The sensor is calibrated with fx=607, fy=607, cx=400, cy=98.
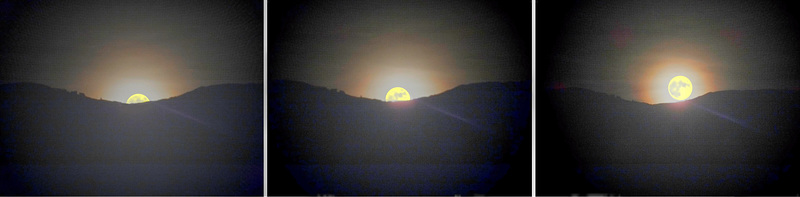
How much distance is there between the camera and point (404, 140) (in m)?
2.96

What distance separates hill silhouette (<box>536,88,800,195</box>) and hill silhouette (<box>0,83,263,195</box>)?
57.4 inches

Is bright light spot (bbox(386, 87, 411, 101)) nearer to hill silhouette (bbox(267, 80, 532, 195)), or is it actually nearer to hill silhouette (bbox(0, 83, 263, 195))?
hill silhouette (bbox(267, 80, 532, 195))

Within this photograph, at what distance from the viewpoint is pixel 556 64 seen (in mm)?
2949

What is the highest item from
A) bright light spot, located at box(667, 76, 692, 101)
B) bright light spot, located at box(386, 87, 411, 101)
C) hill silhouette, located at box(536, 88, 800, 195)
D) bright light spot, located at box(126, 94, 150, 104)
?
bright light spot, located at box(667, 76, 692, 101)

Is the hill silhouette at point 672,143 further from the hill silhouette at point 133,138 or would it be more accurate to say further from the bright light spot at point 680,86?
the hill silhouette at point 133,138

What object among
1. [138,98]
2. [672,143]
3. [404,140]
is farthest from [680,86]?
[138,98]

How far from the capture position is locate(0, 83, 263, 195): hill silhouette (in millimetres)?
2945

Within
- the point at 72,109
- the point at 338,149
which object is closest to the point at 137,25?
the point at 72,109

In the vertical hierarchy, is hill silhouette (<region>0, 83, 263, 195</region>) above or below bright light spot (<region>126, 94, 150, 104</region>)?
below

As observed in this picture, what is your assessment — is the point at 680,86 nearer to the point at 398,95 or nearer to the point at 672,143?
the point at 672,143

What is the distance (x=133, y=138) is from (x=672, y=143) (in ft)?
8.58

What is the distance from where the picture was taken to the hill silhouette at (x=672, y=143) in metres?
2.91

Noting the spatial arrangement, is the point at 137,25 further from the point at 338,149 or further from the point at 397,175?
the point at 397,175

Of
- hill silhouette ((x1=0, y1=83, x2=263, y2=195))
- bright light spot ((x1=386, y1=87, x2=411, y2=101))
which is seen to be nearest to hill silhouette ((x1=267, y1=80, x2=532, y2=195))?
bright light spot ((x1=386, y1=87, x2=411, y2=101))
